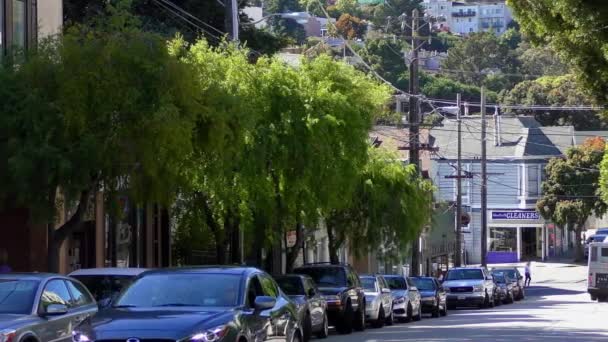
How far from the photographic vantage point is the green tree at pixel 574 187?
81.6 meters

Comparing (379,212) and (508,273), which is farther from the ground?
(379,212)

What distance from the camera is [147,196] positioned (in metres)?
22.1

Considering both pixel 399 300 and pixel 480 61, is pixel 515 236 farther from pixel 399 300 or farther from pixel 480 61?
pixel 399 300

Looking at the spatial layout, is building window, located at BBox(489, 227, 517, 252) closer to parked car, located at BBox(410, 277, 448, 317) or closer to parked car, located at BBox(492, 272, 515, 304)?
parked car, located at BBox(492, 272, 515, 304)

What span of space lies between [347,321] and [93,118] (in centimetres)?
1080

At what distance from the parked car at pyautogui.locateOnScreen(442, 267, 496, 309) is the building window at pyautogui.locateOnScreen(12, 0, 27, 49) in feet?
88.7

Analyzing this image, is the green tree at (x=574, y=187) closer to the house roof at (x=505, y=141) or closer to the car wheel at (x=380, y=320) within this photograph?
the house roof at (x=505, y=141)

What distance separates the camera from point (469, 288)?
1996 inches

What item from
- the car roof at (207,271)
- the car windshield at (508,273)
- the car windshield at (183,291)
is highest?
the car roof at (207,271)

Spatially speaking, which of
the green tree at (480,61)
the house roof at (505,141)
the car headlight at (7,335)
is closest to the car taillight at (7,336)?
the car headlight at (7,335)

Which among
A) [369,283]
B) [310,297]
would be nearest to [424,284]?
[369,283]

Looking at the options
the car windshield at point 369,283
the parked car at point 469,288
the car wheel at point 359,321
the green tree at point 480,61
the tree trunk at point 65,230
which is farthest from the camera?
the green tree at point 480,61

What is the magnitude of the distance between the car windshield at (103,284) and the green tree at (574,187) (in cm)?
6544

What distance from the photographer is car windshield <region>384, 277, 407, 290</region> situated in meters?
38.9
